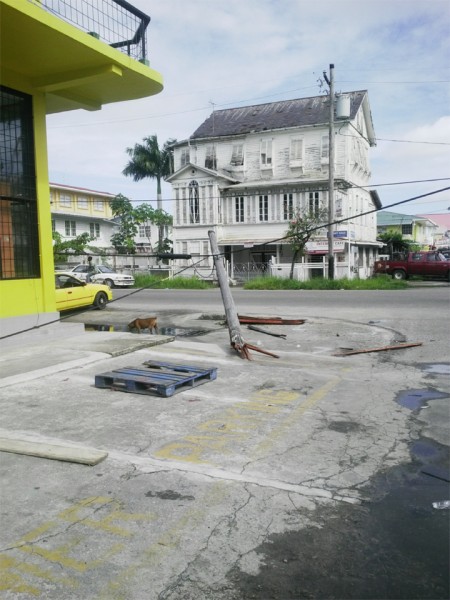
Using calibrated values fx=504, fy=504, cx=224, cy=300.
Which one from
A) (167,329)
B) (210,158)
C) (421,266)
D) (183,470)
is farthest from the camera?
(210,158)

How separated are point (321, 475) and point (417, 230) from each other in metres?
72.0

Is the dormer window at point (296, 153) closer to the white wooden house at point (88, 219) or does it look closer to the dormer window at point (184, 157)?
the dormer window at point (184, 157)

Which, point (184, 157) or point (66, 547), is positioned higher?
point (184, 157)

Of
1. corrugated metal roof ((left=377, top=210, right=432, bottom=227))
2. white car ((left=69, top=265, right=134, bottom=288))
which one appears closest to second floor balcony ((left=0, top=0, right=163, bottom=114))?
white car ((left=69, top=265, right=134, bottom=288))

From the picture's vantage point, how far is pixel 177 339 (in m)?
11.1

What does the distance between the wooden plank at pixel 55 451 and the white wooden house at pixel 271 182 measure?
27.9m

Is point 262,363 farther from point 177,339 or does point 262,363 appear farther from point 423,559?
point 423,559

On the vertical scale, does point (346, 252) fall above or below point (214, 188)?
below

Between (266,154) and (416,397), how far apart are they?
31.4m

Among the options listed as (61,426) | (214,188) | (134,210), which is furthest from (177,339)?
(134,210)

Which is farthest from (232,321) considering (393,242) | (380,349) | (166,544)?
(393,242)

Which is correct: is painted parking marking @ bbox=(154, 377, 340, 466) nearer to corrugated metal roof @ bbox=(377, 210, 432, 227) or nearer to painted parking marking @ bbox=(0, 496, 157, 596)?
painted parking marking @ bbox=(0, 496, 157, 596)

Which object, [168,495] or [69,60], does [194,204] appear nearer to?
[69,60]

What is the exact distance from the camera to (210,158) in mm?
37719
